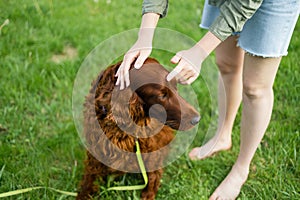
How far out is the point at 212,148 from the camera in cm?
296

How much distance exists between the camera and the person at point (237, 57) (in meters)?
1.86

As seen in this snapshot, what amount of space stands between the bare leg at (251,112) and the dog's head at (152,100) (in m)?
0.39

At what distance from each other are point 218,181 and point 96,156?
3.01 feet

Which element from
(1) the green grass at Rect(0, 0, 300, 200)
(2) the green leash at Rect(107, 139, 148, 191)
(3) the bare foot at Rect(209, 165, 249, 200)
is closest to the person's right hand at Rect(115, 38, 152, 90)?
(2) the green leash at Rect(107, 139, 148, 191)

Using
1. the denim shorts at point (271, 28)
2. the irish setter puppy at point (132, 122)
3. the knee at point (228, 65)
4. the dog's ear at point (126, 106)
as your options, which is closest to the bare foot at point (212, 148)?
the irish setter puppy at point (132, 122)

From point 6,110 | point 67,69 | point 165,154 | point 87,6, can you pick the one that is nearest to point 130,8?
point 87,6

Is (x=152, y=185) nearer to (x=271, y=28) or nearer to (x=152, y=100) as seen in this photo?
(x=152, y=100)

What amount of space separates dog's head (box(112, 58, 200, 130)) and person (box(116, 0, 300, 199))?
96 millimetres

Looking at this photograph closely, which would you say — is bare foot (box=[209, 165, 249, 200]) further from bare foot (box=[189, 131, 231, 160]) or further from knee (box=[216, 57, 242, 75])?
knee (box=[216, 57, 242, 75])

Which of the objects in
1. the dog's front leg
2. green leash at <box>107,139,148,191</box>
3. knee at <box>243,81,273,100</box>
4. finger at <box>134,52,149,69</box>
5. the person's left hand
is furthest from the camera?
the dog's front leg

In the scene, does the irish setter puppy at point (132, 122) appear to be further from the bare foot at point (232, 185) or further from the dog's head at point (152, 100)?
the bare foot at point (232, 185)

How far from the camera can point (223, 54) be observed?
262cm

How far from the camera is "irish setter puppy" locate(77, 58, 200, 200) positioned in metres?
2.14

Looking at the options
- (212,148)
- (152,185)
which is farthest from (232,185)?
(152,185)
